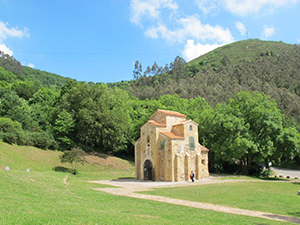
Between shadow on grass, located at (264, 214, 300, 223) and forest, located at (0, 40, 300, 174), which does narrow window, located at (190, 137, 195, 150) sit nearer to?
forest, located at (0, 40, 300, 174)

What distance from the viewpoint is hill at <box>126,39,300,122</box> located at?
87125 mm

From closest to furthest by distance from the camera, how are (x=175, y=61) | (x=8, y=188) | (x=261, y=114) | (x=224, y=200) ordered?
(x=8, y=188) < (x=224, y=200) < (x=261, y=114) < (x=175, y=61)

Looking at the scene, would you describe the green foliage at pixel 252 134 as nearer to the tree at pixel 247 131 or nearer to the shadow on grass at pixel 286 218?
the tree at pixel 247 131

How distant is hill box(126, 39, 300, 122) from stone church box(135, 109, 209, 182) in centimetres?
4902

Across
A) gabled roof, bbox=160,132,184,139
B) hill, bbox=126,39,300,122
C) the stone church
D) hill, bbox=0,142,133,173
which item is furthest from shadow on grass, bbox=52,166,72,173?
hill, bbox=126,39,300,122

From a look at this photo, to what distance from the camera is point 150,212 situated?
1195 cm

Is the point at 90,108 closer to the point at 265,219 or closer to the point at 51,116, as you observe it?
the point at 51,116

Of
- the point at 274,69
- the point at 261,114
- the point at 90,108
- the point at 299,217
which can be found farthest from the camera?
the point at 274,69

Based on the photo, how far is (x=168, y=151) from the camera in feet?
104

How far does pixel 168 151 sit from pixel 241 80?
83.2m

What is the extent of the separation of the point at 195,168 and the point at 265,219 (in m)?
22.9

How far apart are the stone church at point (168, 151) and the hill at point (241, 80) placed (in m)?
49.0

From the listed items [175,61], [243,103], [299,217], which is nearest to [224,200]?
[299,217]

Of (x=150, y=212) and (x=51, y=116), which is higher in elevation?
(x=51, y=116)
